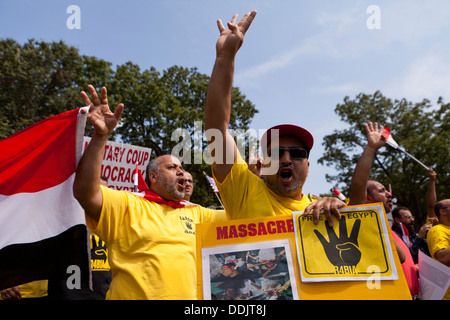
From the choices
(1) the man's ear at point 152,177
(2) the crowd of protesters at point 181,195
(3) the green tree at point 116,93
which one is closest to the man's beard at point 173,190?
(2) the crowd of protesters at point 181,195

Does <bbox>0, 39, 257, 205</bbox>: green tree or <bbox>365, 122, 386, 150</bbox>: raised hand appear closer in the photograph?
<bbox>365, 122, 386, 150</bbox>: raised hand

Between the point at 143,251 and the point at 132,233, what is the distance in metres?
0.16

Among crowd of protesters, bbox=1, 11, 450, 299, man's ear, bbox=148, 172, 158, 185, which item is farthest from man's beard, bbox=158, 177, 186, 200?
man's ear, bbox=148, 172, 158, 185

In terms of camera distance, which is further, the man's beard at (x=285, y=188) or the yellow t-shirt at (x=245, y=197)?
the man's beard at (x=285, y=188)

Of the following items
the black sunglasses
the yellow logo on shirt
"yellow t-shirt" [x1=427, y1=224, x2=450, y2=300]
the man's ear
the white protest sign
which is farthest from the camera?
the white protest sign

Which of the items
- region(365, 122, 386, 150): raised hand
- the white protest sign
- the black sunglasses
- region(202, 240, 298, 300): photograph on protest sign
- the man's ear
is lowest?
region(202, 240, 298, 300): photograph on protest sign

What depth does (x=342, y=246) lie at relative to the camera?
1854 millimetres

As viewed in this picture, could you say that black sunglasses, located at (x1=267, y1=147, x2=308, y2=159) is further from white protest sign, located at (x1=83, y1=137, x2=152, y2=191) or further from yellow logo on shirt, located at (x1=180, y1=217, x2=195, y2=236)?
white protest sign, located at (x1=83, y1=137, x2=152, y2=191)

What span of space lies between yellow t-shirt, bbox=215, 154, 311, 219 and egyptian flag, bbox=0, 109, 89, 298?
3.65ft

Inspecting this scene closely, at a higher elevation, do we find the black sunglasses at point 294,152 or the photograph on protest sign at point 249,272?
the black sunglasses at point 294,152

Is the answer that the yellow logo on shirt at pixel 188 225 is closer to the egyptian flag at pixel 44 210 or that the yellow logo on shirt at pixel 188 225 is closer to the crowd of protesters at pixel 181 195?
the crowd of protesters at pixel 181 195

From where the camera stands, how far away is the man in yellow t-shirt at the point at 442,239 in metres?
3.65

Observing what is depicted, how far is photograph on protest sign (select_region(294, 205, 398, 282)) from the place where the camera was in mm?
1788
